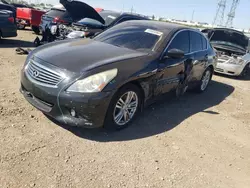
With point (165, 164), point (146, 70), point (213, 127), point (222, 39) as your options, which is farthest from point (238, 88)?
point (165, 164)

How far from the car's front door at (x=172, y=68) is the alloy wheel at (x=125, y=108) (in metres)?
0.60

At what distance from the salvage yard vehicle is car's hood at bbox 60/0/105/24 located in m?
3.85

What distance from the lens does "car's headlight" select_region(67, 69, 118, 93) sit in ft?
11.3

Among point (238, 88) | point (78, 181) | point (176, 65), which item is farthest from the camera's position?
point (238, 88)

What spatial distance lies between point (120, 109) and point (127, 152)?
71cm

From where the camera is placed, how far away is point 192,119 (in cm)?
507

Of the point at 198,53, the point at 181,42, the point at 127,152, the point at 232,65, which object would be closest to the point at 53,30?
the point at 198,53

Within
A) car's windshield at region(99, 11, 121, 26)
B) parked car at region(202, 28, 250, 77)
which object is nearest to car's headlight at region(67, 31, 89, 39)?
car's windshield at region(99, 11, 121, 26)

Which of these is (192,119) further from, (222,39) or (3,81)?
(222,39)

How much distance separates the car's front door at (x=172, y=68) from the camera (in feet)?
14.9

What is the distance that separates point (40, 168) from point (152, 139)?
1.72 metres

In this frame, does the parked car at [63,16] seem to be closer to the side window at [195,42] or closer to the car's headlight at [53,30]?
the car's headlight at [53,30]

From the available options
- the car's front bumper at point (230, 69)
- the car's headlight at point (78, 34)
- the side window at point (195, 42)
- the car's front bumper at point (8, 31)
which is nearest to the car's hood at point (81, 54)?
the side window at point (195, 42)

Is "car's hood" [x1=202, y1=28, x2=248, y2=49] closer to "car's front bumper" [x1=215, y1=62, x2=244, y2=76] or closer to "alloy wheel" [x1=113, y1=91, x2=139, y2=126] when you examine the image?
"car's front bumper" [x1=215, y1=62, x2=244, y2=76]
